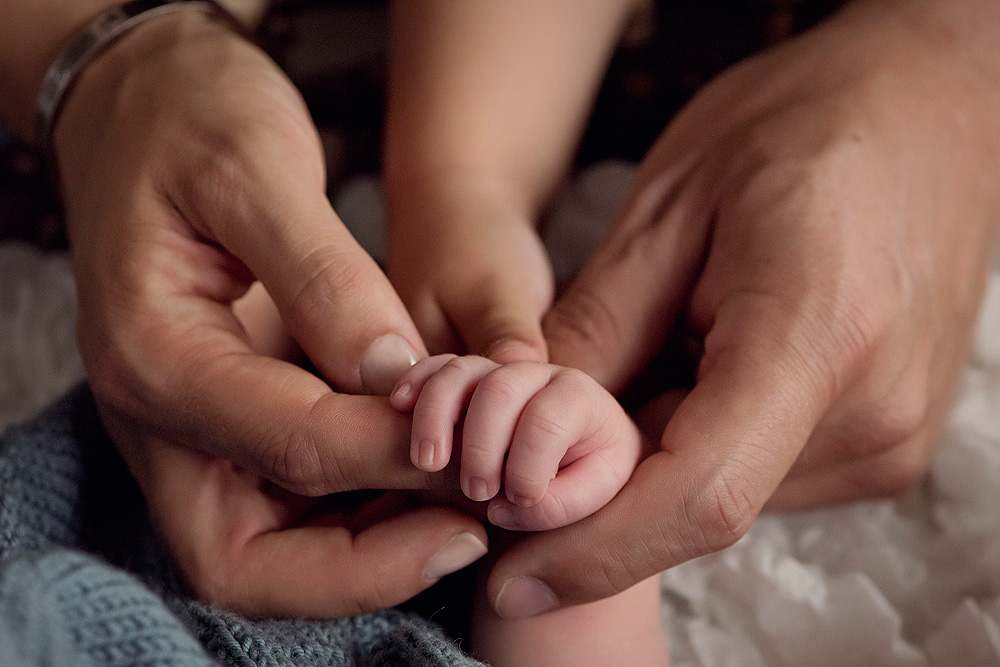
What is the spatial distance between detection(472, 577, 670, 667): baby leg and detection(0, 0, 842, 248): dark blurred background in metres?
0.72

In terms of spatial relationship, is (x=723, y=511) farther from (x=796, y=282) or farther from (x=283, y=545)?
(x=283, y=545)

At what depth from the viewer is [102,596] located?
0.39 meters

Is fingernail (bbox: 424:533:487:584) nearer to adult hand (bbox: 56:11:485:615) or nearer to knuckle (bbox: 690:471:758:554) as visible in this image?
adult hand (bbox: 56:11:485:615)

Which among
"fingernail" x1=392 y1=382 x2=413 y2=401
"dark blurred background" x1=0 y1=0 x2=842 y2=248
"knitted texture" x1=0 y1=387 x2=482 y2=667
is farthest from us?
"dark blurred background" x1=0 y1=0 x2=842 y2=248

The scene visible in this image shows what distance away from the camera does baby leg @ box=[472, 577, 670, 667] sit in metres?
0.58

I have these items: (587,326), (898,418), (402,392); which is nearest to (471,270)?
(587,326)

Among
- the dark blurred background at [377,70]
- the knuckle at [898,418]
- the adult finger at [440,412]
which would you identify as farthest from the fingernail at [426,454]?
the dark blurred background at [377,70]

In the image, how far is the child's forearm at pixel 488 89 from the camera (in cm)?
83

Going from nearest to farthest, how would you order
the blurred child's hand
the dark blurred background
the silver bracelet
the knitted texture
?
the knitted texture → the blurred child's hand → the silver bracelet → the dark blurred background

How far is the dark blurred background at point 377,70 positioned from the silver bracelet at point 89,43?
33 cm

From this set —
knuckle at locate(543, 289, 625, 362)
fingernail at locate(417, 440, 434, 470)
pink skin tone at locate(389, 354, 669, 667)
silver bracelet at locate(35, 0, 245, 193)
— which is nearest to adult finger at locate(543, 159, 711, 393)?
knuckle at locate(543, 289, 625, 362)

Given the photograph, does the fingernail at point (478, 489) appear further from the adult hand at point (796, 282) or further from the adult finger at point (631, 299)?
the adult finger at point (631, 299)

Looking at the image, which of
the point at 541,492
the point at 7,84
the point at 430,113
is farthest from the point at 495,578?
the point at 7,84

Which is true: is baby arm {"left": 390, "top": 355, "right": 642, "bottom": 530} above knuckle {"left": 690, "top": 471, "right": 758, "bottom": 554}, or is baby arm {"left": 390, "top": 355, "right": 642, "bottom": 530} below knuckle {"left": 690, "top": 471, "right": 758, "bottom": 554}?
above
